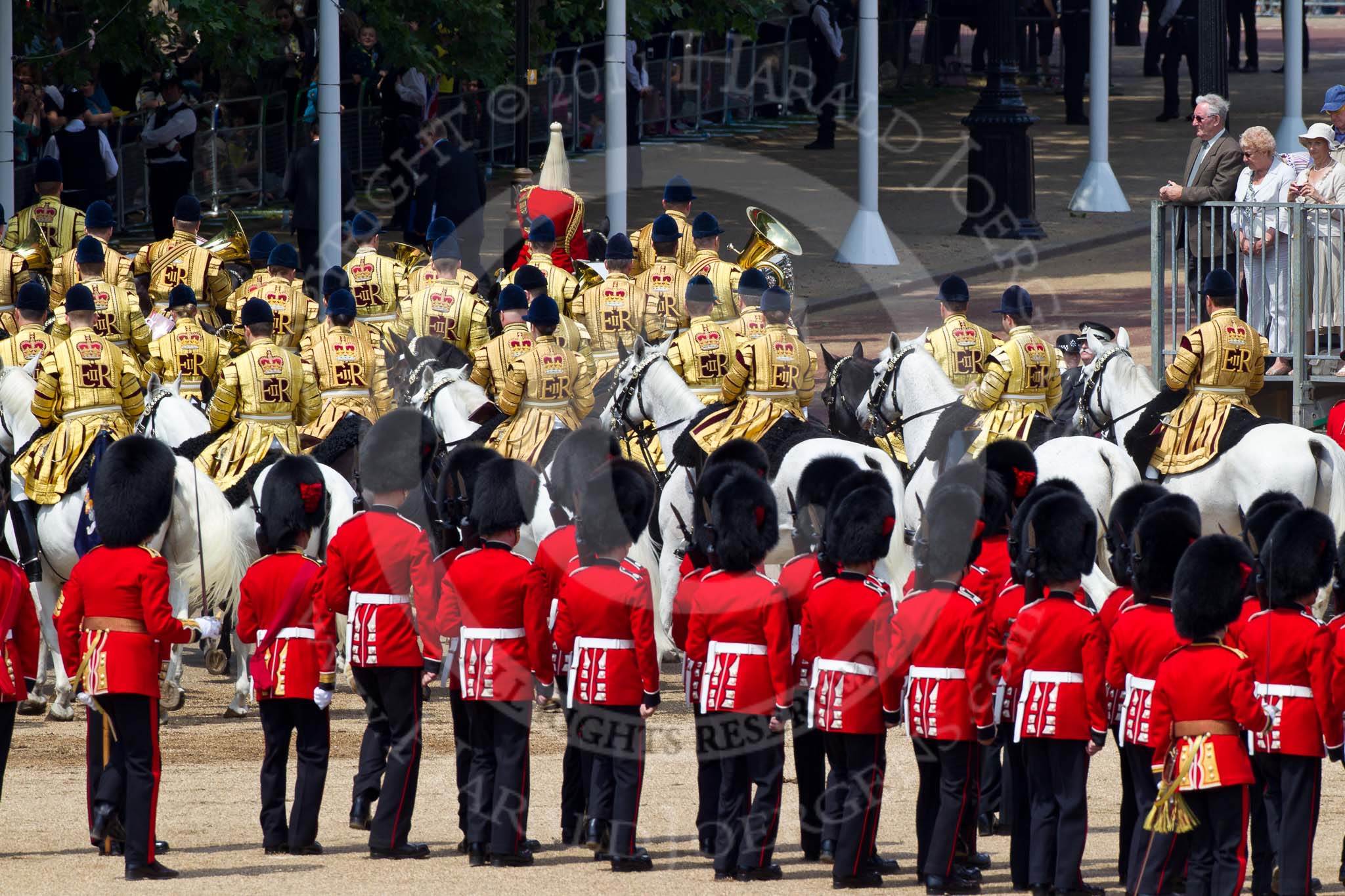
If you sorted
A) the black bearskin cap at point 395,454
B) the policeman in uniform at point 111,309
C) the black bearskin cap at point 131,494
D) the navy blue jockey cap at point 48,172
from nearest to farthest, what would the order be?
the black bearskin cap at point 131,494 < the black bearskin cap at point 395,454 < the policeman in uniform at point 111,309 < the navy blue jockey cap at point 48,172

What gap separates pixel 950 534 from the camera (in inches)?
323

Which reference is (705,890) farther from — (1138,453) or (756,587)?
(1138,453)

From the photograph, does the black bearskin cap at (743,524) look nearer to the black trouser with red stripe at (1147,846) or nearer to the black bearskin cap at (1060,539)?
the black bearskin cap at (1060,539)

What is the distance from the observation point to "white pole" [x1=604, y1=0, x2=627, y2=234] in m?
19.0


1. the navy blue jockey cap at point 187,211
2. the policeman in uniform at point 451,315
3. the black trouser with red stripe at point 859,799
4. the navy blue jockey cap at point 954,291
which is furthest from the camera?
the navy blue jockey cap at point 187,211

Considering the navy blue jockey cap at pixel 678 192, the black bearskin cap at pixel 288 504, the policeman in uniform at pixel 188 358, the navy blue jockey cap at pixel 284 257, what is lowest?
the black bearskin cap at pixel 288 504

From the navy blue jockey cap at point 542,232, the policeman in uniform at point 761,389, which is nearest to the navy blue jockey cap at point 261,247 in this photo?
the navy blue jockey cap at point 542,232

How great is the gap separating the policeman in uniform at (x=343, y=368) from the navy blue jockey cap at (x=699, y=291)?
1.86 meters

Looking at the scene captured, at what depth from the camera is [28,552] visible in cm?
1141

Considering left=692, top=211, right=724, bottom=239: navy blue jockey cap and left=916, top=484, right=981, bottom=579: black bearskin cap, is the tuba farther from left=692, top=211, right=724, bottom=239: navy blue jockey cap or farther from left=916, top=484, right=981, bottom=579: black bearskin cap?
left=916, top=484, right=981, bottom=579: black bearskin cap

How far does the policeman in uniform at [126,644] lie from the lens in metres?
8.19

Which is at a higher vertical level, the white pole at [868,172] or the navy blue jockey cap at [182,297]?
the white pole at [868,172]

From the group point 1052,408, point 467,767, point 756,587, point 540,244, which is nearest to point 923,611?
point 756,587

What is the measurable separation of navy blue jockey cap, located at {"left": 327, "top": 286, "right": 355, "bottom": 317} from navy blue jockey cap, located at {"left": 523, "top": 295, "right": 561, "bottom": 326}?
4.22 ft
